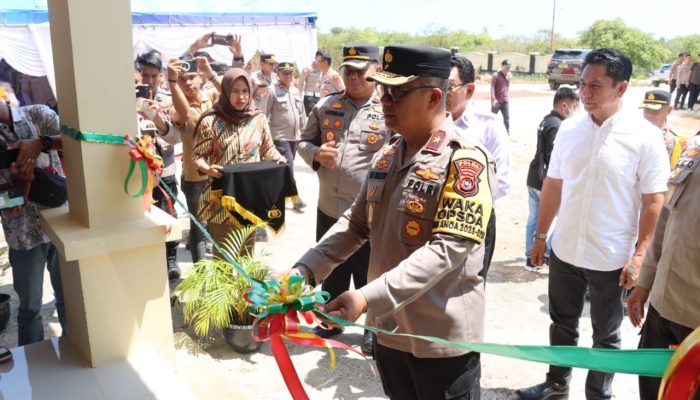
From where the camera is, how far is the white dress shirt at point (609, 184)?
10.3ft

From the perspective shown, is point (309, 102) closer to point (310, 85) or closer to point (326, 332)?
point (310, 85)

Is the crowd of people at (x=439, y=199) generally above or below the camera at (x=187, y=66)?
below

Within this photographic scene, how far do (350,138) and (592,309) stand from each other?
6.20ft

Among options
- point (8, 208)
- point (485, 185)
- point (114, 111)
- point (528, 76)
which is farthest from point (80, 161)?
point (528, 76)

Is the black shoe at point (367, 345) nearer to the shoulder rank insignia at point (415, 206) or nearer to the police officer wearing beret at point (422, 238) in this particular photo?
the police officer wearing beret at point (422, 238)

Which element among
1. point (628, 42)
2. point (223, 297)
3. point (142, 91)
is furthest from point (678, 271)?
point (628, 42)

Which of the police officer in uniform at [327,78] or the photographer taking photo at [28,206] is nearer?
the photographer taking photo at [28,206]

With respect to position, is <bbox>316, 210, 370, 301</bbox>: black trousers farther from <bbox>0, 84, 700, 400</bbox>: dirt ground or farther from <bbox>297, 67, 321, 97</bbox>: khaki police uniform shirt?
<bbox>297, 67, 321, 97</bbox>: khaki police uniform shirt

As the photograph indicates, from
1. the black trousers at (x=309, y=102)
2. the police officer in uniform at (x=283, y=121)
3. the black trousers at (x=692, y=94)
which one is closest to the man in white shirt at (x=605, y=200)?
the police officer in uniform at (x=283, y=121)

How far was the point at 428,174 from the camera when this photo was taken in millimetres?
2105

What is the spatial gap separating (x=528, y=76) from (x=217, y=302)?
38.8 meters

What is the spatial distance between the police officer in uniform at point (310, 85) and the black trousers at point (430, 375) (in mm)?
9738

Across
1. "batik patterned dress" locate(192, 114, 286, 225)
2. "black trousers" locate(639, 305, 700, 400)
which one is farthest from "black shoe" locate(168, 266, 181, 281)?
"black trousers" locate(639, 305, 700, 400)

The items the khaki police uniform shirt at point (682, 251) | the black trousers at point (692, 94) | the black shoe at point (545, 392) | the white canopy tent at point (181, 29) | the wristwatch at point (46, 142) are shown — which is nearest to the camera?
the khaki police uniform shirt at point (682, 251)
